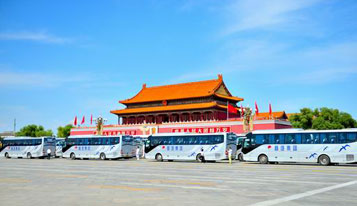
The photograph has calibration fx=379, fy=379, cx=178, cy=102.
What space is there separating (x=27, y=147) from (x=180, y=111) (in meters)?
29.6

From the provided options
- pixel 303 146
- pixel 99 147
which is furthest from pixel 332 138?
pixel 99 147

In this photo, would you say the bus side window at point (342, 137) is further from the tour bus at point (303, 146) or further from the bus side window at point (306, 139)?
the bus side window at point (306, 139)

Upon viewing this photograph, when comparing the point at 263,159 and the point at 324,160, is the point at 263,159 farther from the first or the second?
the point at 324,160

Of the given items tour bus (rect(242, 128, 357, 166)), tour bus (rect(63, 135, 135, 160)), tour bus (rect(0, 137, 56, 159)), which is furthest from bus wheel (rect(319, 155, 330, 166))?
tour bus (rect(0, 137, 56, 159))

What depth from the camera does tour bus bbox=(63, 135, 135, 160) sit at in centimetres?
3584

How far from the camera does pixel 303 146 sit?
27000 millimetres

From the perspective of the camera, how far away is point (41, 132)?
103500mm

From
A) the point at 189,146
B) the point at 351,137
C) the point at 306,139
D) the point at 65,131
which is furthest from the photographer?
the point at 65,131

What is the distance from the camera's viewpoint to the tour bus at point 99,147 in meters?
35.8

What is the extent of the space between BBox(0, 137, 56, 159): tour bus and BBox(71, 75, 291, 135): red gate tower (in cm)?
2426

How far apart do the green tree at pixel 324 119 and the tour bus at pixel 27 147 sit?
115 ft

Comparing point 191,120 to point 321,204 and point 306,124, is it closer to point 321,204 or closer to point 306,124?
point 306,124

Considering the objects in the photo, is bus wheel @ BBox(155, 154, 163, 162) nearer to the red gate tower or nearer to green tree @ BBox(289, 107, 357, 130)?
the red gate tower

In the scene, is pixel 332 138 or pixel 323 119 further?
pixel 323 119
